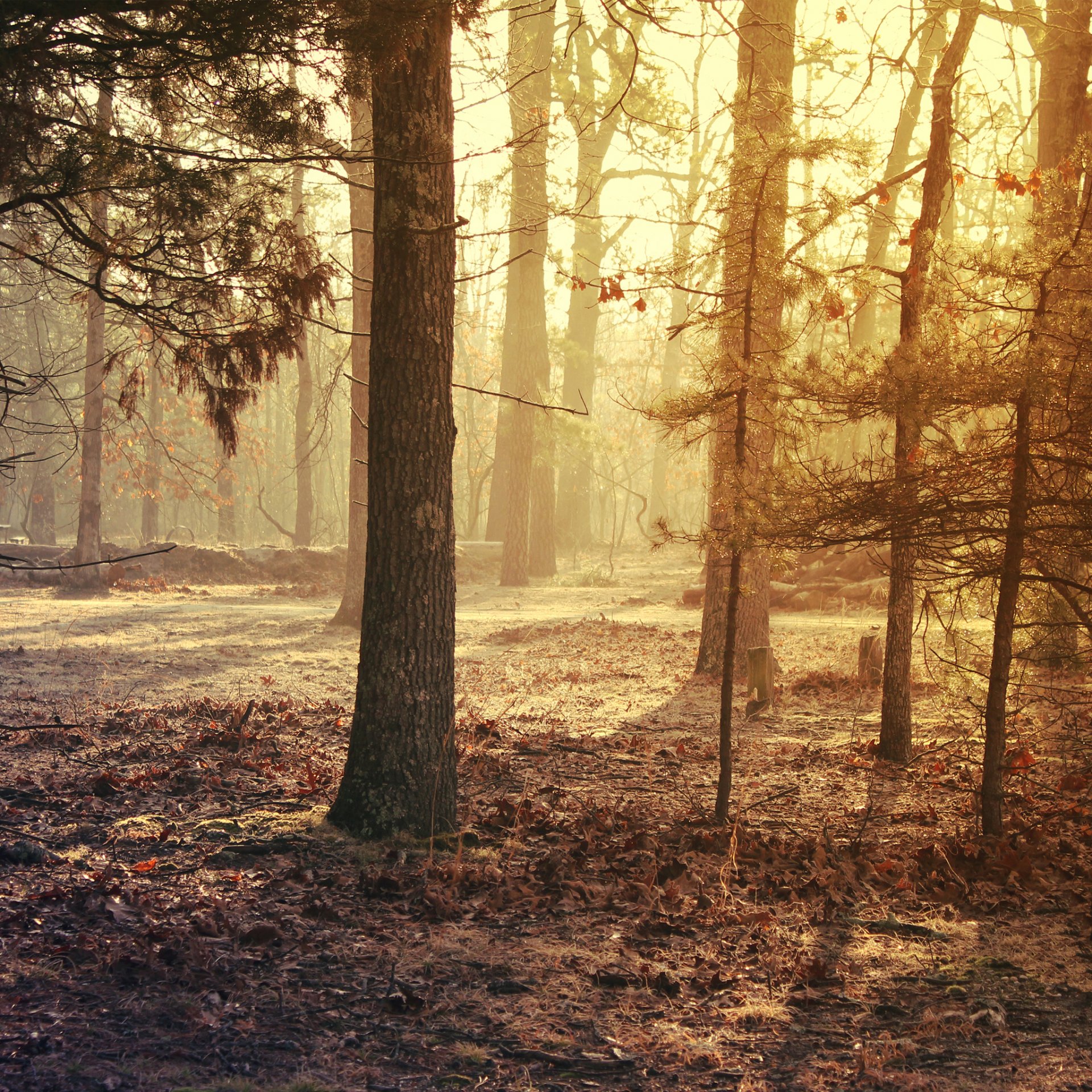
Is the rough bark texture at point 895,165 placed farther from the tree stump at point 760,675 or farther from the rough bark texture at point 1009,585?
the rough bark texture at point 1009,585

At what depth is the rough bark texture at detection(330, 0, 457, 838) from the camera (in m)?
5.48

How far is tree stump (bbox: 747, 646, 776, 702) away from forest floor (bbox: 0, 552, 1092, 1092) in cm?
104

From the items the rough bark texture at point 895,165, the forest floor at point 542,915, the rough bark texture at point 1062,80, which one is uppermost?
the rough bark texture at point 895,165

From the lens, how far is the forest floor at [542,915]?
3.39 m

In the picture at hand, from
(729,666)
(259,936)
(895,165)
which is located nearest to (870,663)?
(729,666)

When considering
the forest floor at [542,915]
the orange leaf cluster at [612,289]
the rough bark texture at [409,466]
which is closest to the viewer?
the forest floor at [542,915]

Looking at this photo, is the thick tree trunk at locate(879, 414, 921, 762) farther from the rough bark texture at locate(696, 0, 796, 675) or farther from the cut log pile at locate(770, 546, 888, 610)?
the cut log pile at locate(770, 546, 888, 610)

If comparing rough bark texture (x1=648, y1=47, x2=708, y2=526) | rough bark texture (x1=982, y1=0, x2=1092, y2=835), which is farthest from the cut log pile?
rough bark texture (x1=982, y1=0, x2=1092, y2=835)

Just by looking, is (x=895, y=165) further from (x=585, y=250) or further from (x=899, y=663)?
(x=899, y=663)

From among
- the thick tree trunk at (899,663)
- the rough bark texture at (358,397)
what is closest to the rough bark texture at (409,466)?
the thick tree trunk at (899,663)

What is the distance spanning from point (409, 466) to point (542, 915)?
254 centimetres

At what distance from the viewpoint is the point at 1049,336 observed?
514 centimetres

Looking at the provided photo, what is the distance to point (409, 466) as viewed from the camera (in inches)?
216

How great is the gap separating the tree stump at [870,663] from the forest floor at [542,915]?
223 cm
